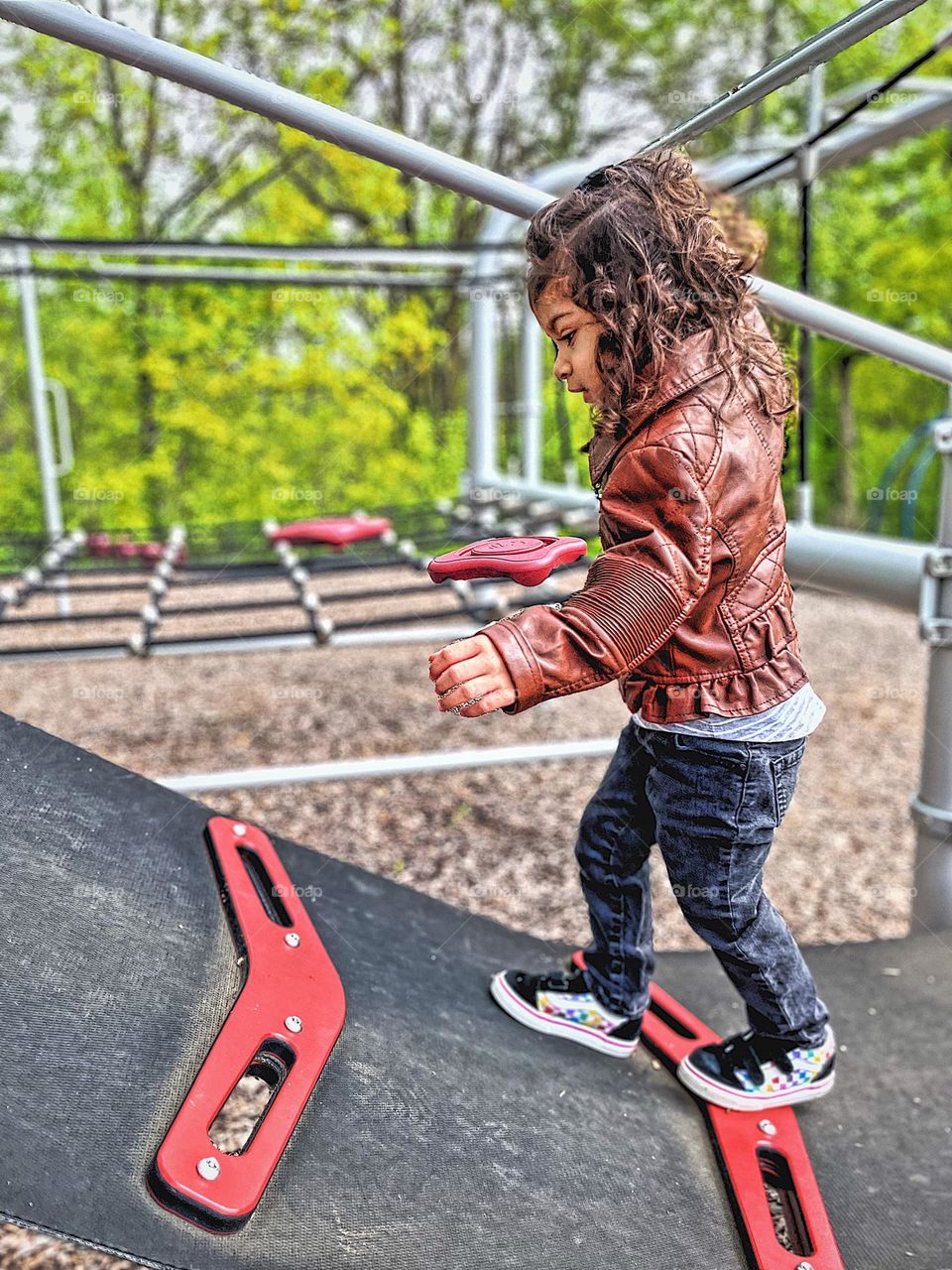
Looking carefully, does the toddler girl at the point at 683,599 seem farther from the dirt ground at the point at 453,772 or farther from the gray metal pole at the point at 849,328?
the dirt ground at the point at 453,772

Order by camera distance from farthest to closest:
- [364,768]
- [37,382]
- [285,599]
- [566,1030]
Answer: [37,382]
[285,599]
[364,768]
[566,1030]

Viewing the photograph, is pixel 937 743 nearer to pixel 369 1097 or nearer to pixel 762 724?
pixel 762 724

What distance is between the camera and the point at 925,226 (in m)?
6.46

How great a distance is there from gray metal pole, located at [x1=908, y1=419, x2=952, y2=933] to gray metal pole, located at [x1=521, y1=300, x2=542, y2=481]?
254 cm

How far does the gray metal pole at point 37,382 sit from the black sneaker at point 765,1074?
134 inches

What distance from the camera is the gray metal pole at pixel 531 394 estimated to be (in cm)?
393

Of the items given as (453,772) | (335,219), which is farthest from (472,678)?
(335,219)

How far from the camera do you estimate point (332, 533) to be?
3.69 meters

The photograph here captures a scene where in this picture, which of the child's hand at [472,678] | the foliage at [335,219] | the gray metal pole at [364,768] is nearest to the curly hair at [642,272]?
the child's hand at [472,678]

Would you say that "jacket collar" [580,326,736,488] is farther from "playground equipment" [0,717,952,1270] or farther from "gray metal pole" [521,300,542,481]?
"gray metal pole" [521,300,542,481]

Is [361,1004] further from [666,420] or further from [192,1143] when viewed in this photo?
[666,420]

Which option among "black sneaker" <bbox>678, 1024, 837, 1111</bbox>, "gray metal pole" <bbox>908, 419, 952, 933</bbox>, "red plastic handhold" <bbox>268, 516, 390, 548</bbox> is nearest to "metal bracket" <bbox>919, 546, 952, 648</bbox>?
"gray metal pole" <bbox>908, 419, 952, 933</bbox>

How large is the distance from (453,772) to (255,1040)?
2210 mm

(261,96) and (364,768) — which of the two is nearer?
(261,96)
